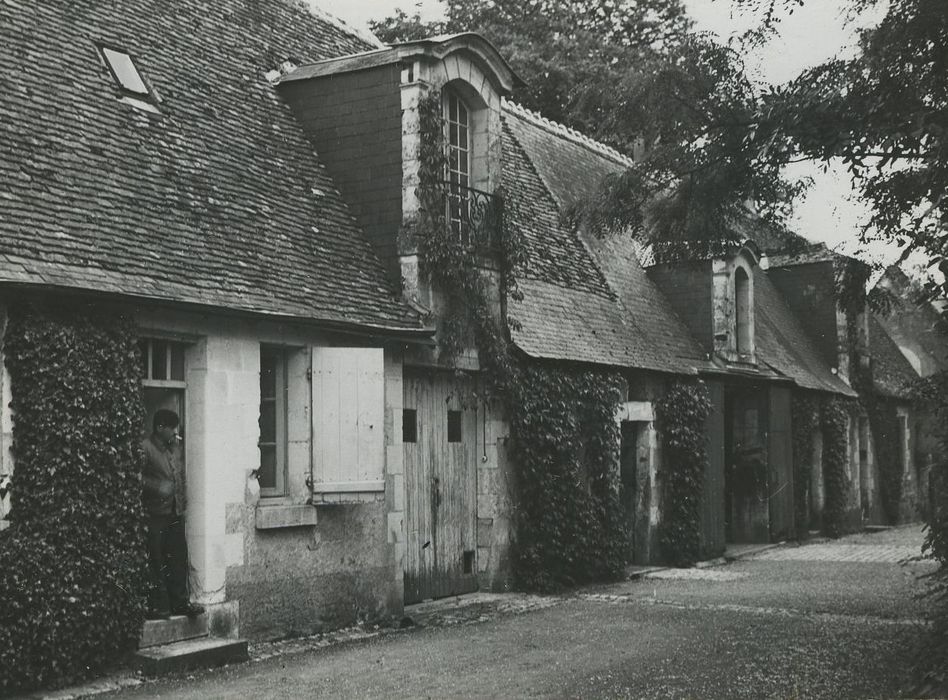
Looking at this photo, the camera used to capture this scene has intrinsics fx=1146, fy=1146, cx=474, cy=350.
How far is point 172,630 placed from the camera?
9.15 metres

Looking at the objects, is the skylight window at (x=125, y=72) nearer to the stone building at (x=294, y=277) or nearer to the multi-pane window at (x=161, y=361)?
the stone building at (x=294, y=277)

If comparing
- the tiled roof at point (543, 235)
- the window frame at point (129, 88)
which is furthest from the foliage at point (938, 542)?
the tiled roof at point (543, 235)

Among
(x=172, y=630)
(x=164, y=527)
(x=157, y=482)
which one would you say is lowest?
(x=172, y=630)

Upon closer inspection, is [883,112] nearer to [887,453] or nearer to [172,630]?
[172,630]

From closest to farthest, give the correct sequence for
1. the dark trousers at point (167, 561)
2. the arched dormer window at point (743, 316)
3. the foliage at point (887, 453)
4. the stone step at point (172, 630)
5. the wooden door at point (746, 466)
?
the stone step at point (172, 630) < the dark trousers at point (167, 561) < the arched dormer window at point (743, 316) < the wooden door at point (746, 466) < the foliage at point (887, 453)

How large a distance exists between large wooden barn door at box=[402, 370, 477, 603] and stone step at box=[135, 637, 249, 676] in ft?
10.9

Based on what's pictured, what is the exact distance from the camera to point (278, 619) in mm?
10039

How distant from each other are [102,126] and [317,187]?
2.74 meters

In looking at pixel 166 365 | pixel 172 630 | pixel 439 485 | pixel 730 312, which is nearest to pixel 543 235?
pixel 730 312

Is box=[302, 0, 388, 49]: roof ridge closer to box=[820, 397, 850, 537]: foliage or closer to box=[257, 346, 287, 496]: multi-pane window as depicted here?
box=[257, 346, 287, 496]: multi-pane window

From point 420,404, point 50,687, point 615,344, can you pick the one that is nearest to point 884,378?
point 615,344

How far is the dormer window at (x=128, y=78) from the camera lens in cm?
1091

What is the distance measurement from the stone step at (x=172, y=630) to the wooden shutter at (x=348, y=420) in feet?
5.38

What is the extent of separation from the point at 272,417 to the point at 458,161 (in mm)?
4275
